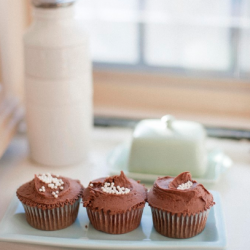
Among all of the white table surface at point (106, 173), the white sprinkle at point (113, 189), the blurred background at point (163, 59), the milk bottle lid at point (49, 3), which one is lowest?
the white table surface at point (106, 173)

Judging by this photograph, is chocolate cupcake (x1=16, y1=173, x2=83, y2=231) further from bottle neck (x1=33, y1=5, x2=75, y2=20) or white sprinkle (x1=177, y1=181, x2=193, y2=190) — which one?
bottle neck (x1=33, y1=5, x2=75, y2=20)

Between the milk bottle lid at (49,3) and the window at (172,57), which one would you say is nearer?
the milk bottle lid at (49,3)

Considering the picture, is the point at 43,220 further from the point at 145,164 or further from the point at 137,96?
the point at 137,96

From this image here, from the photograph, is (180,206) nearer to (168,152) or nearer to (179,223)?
(179,223)

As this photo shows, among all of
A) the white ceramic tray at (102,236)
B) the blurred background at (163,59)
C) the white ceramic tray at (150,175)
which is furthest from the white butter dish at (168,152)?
the blurred background at (163,59)

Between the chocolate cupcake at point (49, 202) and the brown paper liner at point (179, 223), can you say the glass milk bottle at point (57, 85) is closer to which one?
the chocolate cupcake at point (49, 202)

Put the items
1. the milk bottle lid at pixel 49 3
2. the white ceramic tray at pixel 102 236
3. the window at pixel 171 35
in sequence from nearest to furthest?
1. the white ceramic tray at pixel 102 236
2. the milk bottle lid at pixel 49 3
3. the window at pixel 171 35

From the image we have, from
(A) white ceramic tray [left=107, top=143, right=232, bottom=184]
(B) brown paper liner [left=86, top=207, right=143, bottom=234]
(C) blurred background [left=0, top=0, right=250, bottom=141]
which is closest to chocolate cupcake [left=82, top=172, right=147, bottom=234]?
(B) brown paper liner [left=86, top=207, right=143, bottom=234]
